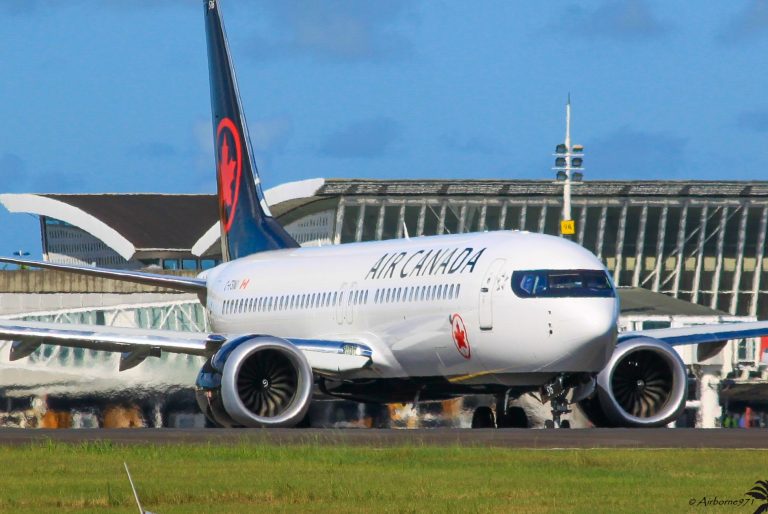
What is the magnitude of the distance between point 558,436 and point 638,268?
171 feet

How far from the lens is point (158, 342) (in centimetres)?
3064

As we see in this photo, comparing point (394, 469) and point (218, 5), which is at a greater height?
point (218, 5)

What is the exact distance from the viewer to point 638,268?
2904 inches

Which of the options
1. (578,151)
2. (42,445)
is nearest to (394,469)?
(42,445)

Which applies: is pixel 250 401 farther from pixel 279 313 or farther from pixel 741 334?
pixel 741 334

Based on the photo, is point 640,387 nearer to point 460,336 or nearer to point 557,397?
point 557,397

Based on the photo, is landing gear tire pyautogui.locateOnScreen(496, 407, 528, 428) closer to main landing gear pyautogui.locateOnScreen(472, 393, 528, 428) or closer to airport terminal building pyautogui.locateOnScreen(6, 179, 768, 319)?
main landing gear pyautogui.locateOnScreen(472, 393, 528, 428)

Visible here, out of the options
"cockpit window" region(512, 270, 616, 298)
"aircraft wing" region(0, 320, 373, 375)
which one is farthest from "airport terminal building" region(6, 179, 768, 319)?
"cockpit window" region(512, 270, 616, 298)

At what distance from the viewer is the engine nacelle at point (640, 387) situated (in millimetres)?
28391

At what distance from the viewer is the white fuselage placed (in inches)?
1013

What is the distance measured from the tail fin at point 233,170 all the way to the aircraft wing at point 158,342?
7650 millimetres

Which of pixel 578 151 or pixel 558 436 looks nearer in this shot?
pixel 558 436

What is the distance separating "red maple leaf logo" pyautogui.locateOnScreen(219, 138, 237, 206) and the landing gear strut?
1435 centimetres

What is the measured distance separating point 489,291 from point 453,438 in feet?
17.0
